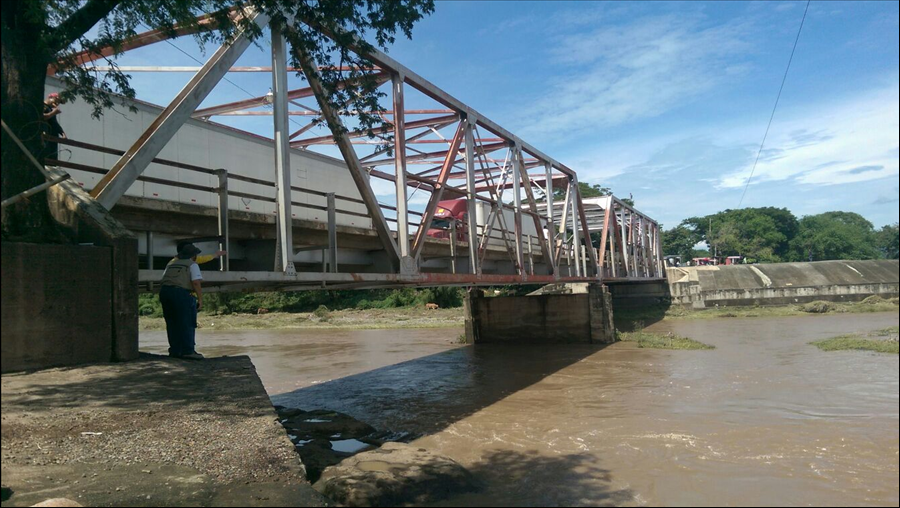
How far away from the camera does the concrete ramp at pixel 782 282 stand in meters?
3.30

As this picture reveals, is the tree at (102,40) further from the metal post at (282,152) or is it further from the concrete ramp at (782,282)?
the concrete ramp at (782,282)

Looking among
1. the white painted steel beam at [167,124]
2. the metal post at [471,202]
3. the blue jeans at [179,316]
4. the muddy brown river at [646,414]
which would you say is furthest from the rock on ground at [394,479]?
the metal post at [471,202]

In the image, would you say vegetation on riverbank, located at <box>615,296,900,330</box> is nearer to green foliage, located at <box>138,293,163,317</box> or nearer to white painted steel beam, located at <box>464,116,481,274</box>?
white painted steel beam, located at <box>464,116,481,274</box>

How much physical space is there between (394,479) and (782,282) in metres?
13.0

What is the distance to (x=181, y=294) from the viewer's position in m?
7.16

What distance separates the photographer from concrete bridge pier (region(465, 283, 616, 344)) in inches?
974

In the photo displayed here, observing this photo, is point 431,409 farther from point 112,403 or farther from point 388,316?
point 388,316

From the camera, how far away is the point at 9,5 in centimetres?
518

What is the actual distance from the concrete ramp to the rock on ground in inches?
173

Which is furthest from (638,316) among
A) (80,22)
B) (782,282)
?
(80,22)

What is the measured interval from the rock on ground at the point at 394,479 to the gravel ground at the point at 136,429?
81cm

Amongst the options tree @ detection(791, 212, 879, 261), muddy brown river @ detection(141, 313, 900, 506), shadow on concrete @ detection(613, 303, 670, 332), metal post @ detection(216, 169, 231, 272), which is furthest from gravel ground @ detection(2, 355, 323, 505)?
shadow on concrete @ detection(613, 303, 670, 332)

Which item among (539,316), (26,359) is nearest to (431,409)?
(26,359)

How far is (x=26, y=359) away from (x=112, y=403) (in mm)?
911
